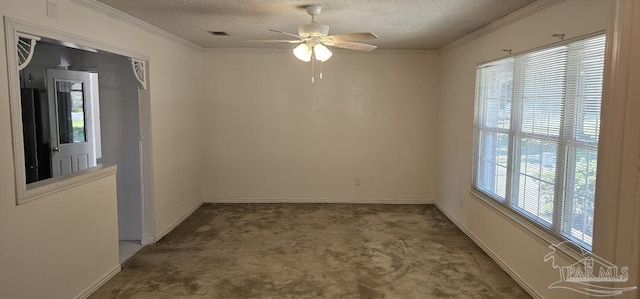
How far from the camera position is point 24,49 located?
8.63 feet

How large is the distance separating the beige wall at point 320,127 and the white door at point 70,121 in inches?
64.2

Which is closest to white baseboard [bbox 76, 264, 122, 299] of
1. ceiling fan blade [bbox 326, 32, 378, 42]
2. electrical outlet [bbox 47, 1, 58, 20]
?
electrical outlet [bbox 47, 1, 58, 20]

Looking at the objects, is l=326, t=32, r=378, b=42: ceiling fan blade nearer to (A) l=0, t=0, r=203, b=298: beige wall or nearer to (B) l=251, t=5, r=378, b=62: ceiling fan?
(B) l=251, t=5, r=378, b=62: ceiling fan

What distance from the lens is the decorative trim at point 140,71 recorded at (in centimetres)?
409

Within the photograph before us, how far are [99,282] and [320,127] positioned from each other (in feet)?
12.4

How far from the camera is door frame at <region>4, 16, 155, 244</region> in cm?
246

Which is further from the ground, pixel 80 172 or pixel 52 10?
pixel 52 10

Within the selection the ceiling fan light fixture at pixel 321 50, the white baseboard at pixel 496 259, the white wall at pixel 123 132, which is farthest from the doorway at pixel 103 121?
the white baseboard at pixel 496 259

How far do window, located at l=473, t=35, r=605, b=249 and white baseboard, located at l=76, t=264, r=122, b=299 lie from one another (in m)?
3.72

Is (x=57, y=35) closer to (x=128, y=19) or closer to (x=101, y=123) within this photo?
(x=128, y=19)

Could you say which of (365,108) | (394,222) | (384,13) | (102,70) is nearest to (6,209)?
(102,70)

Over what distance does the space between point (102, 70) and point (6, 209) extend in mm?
2524

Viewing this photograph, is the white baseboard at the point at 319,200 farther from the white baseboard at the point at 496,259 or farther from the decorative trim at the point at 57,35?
the decorative trim at the point at 57,35

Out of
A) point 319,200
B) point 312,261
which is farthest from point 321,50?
point 319,200
